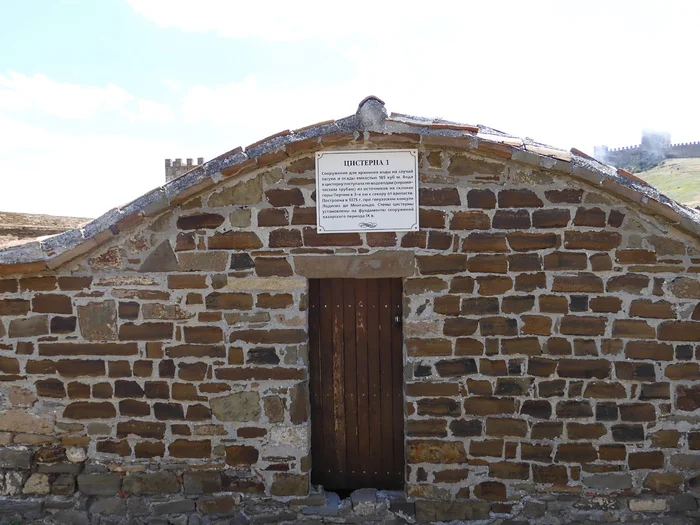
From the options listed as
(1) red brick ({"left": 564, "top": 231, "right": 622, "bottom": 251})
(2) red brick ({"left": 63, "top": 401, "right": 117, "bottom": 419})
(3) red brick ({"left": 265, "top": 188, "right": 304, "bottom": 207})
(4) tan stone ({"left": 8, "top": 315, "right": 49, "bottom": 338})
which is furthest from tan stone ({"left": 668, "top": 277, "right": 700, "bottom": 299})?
(4) tan stone ({"left": 8, "top": 315, "right": 49, "bottom": 338})

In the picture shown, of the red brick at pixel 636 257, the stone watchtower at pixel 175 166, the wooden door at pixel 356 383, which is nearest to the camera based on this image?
the red brick at pixel 636 257

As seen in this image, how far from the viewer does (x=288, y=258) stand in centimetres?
454

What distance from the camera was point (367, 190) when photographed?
451cm

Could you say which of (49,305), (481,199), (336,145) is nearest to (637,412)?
(481,199)

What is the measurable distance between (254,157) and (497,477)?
3.20m

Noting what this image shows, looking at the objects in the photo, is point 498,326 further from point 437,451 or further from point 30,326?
point 30,326

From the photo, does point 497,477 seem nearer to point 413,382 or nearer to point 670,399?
point 413,382

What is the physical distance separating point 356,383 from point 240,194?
6.10 feet

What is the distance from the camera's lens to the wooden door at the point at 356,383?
15.6 feet

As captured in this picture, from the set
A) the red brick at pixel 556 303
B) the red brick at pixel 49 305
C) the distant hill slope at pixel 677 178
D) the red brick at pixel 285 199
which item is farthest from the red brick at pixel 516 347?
the distant hill slope at pixel 677 178

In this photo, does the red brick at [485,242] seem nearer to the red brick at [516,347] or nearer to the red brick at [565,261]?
the red brick at [565,261]

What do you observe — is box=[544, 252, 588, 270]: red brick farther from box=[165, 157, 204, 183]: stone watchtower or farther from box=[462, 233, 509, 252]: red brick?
box=[165, 157, 204, 183]: stone watchtower

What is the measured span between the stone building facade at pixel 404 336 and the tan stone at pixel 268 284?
0.02 meters

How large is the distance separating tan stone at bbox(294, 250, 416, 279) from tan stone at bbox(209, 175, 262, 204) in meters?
0.61
